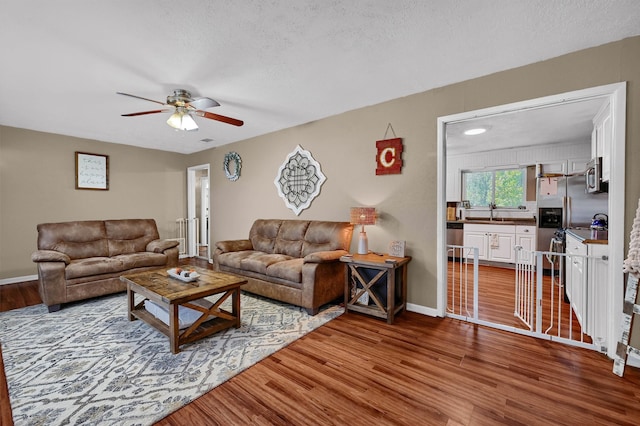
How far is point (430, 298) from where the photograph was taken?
3.10 m

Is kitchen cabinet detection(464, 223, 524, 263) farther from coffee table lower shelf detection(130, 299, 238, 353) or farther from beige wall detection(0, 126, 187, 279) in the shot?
beige wall detection(0, 126, 187, 279)

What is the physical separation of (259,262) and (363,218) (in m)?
1.39

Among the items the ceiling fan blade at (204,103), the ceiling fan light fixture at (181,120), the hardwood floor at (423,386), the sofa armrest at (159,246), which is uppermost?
the ceiling fan blade at (204,103)

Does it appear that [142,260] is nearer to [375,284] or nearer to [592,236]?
[375,284]

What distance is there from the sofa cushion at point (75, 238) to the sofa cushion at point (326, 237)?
302 cm

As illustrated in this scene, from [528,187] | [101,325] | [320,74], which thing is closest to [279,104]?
[320,74]

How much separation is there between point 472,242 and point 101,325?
5.88 m

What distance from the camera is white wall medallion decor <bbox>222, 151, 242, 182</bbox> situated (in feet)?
17.4

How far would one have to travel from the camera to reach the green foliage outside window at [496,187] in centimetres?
582

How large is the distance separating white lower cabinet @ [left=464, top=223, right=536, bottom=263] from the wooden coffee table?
471 cm

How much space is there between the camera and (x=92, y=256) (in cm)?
406

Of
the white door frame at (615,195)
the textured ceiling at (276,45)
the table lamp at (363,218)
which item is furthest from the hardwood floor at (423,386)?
the textured ceiling at (276,45)

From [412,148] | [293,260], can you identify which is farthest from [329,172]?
[293,260]

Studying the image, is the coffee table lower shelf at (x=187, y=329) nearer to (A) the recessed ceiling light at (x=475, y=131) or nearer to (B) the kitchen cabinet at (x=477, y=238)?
(A) the recessed ceiling light at (x=475, y=131)
